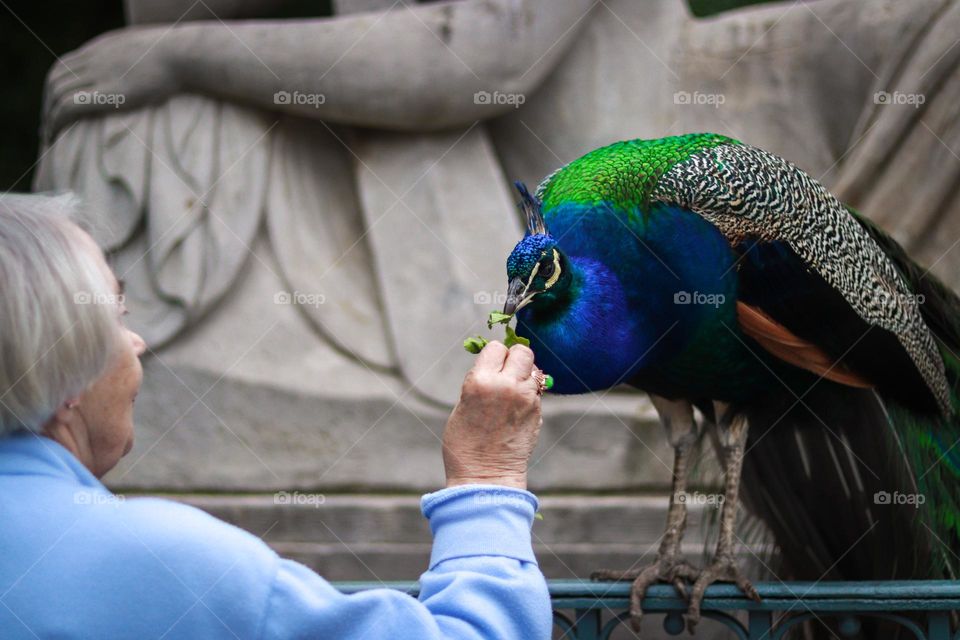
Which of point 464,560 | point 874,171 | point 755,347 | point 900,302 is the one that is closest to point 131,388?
point 464,560

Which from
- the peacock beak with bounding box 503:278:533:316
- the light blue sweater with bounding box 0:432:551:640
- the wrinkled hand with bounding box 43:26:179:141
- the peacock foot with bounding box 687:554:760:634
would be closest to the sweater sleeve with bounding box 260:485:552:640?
the light blue sweater with bounding box 0:432:551:640

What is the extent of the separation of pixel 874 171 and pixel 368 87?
1382 mm

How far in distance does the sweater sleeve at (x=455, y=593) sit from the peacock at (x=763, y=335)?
62cm

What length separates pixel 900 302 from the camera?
199cm

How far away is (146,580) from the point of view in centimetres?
90

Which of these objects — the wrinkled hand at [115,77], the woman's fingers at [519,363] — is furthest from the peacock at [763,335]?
the wrinkled hand at [115,77]

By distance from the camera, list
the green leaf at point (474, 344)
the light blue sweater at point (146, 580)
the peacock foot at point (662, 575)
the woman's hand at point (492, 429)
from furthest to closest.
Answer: the peacock foot at point (662, 575) → the green leaf at point (474, 344) → the woman's hand at point (492, 429) → the light blue sweater at point (146, 580)

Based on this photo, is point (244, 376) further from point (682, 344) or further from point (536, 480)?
point (682, 344)

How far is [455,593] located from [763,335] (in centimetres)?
106

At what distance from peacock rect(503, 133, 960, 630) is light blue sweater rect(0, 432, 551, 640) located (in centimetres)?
77

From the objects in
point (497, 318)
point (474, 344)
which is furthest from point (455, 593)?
point (497, 318)

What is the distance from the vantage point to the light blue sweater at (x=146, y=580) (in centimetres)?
90

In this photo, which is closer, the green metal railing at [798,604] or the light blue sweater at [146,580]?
the light blue sweater at [146,580]

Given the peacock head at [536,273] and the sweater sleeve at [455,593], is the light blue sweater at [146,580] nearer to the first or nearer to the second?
the sweater sleeve at [455,593]
